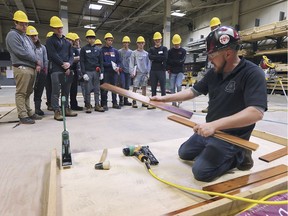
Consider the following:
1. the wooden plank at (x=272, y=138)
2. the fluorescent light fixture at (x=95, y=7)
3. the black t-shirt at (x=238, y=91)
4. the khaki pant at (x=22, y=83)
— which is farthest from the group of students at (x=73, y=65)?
the fluorescent light fixture at (x=95, y=7)

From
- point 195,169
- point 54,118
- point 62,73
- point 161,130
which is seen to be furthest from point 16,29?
point 195,169

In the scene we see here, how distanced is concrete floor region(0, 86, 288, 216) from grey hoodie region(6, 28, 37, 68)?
969 mm

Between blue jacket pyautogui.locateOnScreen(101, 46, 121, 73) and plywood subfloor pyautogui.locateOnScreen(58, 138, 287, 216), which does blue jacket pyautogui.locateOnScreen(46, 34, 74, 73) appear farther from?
plywood subfloor pyautogui.locateOnScreen(58, 138, 287, 216)

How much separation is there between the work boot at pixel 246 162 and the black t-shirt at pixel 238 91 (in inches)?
6.8

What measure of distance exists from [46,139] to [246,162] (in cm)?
221

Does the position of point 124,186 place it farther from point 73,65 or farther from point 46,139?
point 73,65

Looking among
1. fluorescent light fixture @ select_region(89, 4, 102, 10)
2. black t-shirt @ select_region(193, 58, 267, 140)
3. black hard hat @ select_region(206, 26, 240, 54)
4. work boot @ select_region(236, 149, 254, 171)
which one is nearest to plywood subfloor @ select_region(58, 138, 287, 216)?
work boot @ select_region(236, 149, 254, 171)

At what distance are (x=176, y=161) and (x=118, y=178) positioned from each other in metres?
0.58

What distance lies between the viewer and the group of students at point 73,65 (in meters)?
→ 3.20

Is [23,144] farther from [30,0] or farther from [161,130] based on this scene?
[30,0]

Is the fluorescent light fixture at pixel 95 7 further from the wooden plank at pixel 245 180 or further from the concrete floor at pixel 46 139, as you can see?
the wooden plank at pixel 245 180

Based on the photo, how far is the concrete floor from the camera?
4.72 ft

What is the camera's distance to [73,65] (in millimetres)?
4527

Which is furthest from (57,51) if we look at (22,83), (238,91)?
(238,91)
